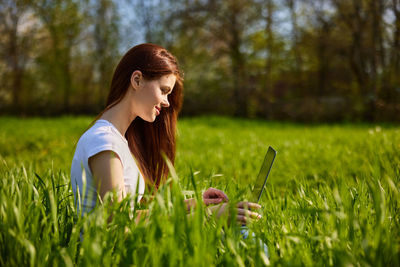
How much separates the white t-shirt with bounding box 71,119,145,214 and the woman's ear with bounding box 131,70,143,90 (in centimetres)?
25

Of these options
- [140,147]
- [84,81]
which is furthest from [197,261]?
[84,81]

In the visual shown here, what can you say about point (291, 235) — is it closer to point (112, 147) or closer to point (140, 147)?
point (112, 147)

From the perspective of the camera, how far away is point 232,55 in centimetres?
1464

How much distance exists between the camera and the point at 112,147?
1592 mm

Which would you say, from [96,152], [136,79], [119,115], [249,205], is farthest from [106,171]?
[249,205]

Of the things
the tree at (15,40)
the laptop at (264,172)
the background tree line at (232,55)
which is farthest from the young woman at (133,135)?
the tree at (15,40)

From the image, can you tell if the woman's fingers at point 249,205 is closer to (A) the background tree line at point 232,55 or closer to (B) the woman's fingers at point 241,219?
(B) the woman's fingers at point 241,219

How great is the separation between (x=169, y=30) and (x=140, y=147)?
1429 centimetres

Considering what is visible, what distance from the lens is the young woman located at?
158 centimetres

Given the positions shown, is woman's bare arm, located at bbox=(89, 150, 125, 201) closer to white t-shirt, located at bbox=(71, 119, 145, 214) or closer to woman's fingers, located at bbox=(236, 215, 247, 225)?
white t-shirt, located at bbox=(71, 119, 145, 214)

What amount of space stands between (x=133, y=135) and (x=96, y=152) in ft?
2.52

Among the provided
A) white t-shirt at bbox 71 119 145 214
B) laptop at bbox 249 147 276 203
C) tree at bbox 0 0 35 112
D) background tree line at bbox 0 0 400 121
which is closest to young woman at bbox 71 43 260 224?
white t-shirt at bbox 71 119 145 214

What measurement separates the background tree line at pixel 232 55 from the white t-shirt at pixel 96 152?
10231mm

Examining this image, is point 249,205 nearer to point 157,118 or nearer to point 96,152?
point 96,152
